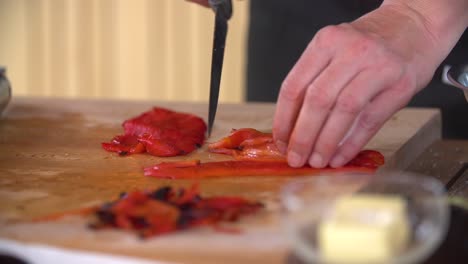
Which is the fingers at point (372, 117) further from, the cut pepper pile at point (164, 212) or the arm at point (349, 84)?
the cut pepper pile at point (164, 212)

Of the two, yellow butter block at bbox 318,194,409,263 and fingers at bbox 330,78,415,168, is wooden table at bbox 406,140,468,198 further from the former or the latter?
yellow butter block at bbox 318,194,409,263

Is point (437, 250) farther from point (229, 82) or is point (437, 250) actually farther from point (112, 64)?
point (112, 64)

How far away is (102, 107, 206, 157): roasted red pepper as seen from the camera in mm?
1966

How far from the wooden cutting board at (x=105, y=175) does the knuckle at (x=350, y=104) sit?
206 millimetres

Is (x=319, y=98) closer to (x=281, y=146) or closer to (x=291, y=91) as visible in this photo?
(x=291, y=91)

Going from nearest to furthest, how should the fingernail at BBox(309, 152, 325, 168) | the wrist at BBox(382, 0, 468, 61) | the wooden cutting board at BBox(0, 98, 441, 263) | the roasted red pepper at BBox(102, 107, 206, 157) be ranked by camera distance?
the wooden cutting board at BBox(0, 98, 441, 263)
the fingernail at BBox(309, 152, 325, 168)
the wrist at BBox(382, 0, 468, 61)
the roasted red pepper at BBox(102, 107, 206, 157)

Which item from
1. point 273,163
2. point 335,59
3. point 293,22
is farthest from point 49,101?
Answer: point 335,59

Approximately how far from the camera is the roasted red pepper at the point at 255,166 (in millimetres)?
1760

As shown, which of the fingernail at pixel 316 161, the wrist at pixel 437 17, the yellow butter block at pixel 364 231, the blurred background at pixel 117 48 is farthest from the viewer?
the blurred background at pixel 117 48

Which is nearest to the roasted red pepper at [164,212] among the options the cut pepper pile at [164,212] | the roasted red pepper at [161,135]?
the cut pepper pile at [164,212]

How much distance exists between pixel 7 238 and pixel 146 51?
3.08 metres

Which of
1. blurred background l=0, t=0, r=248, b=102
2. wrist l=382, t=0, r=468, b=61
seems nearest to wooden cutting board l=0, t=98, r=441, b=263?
wrist l=382, t=0, r=468, b=61

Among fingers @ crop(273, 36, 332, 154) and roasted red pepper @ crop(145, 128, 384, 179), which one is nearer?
fingers @ crop(273, 36, 332, 154)

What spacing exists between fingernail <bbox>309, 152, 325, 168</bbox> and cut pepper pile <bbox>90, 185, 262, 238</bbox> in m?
0.29
